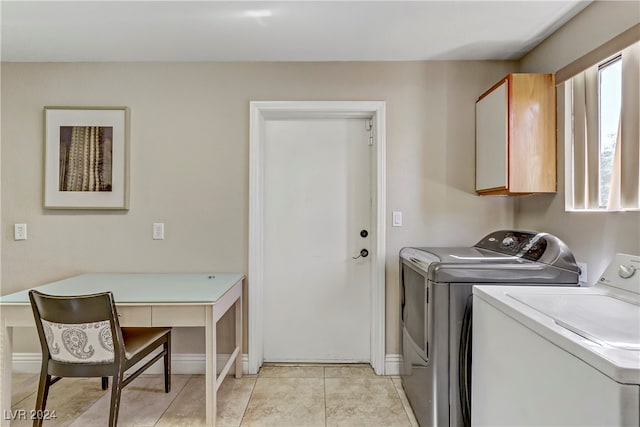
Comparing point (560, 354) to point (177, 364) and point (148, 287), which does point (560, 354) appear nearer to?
point (148, 287)

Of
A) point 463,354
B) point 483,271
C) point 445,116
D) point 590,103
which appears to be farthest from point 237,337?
point 590,103

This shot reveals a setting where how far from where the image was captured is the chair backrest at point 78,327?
5.30ft

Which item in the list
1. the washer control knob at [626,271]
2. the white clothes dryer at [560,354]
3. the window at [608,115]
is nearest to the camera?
the white clothes dryer at [560,354]

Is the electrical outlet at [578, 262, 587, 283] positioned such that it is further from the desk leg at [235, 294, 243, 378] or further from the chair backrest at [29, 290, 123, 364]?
the chair backrest at [29, 290, 123, 364]

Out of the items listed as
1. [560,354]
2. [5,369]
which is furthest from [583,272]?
[5,369]

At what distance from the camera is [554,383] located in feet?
3.06

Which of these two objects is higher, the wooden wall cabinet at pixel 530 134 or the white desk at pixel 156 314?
the wooden wall cabinet at pixel 530 134

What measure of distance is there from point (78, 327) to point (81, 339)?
7 centimetres

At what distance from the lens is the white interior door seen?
2.60 meters

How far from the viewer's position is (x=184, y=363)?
247cm

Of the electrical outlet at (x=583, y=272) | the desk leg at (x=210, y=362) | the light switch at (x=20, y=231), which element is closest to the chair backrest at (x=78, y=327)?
the desk leg at (x=210, y=362)

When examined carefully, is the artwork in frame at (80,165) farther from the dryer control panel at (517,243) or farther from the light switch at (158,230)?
the dryer control panel at (517,243)

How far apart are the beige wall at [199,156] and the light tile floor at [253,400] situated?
0.39 meters

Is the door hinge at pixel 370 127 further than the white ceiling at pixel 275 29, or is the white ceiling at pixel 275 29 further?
the door hinge at pixel 370 127
